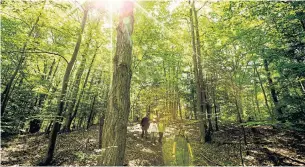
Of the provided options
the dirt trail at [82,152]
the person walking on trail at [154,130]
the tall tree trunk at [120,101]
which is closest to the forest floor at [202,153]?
the dirt trail at [82,152]

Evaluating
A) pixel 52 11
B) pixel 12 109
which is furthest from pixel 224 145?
pixel 12 109

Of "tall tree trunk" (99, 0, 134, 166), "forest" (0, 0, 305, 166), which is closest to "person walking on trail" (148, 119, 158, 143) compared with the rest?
"forest" (0, 0, 305, 166)

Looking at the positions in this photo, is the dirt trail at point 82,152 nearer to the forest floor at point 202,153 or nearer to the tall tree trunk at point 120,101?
the forest floor at point 202,153

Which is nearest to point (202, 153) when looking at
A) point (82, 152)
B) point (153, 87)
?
point (153, 87)

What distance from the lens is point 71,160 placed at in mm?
7941

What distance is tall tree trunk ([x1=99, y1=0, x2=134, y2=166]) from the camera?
253 centimetres

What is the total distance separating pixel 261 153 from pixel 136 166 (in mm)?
6293

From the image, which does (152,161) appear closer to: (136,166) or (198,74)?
(136,166)

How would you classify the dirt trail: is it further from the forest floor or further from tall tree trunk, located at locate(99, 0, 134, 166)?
tall tree trunk, located at locate(99, 0, 134, 166)

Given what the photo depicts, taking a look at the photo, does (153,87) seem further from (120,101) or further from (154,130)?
(120,101)

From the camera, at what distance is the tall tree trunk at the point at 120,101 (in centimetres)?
253

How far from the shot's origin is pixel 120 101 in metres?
2.72

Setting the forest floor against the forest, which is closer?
the forest

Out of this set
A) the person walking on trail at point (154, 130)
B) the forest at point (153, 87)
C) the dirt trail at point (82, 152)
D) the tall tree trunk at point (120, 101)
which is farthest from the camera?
the person walking on trail at point (154, 130)
